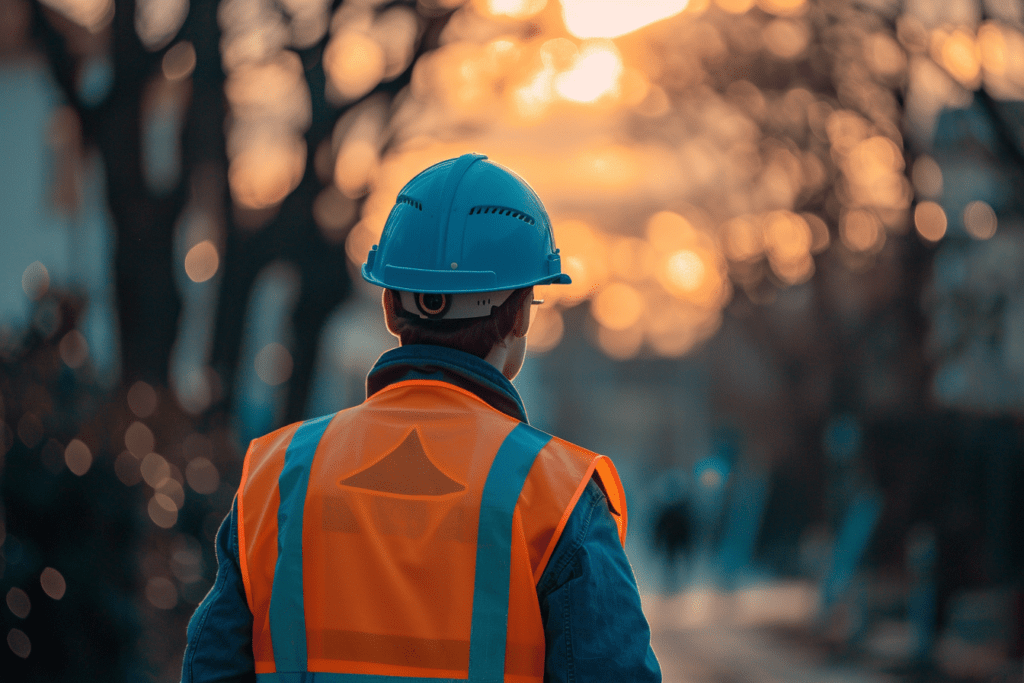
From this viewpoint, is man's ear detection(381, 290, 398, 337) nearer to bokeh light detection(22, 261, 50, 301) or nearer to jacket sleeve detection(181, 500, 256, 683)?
jacket sleeve detection(181, 500, 256, 683)

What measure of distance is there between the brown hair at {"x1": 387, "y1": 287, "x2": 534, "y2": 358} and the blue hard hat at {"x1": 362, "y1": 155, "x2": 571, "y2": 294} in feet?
0.20

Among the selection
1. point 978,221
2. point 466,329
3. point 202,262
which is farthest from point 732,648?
point 466,329

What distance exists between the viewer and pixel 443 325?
206cm

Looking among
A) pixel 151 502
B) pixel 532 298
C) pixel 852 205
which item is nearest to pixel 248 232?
pixel 151 502

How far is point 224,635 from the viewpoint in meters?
1.90

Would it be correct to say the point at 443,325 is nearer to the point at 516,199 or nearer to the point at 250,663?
the point at 516,199

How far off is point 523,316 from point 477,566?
2.12 ft

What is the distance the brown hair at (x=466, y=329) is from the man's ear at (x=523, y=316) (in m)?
0.01

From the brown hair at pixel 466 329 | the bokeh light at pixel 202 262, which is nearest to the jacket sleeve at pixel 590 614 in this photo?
the brown hair at pixel 466 329

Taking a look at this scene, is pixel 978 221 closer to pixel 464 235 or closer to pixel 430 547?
pixel 464 235

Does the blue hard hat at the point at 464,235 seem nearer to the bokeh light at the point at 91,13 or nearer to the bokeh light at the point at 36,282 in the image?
the bokeh light at the point at 36,282

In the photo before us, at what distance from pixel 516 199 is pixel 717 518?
20.1 m

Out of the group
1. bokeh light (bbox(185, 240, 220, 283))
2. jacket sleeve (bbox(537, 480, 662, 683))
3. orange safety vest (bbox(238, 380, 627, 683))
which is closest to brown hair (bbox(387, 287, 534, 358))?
orange safety vest (bbox(238, 380, 627, 683))

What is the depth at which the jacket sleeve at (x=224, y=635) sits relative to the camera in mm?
1895
